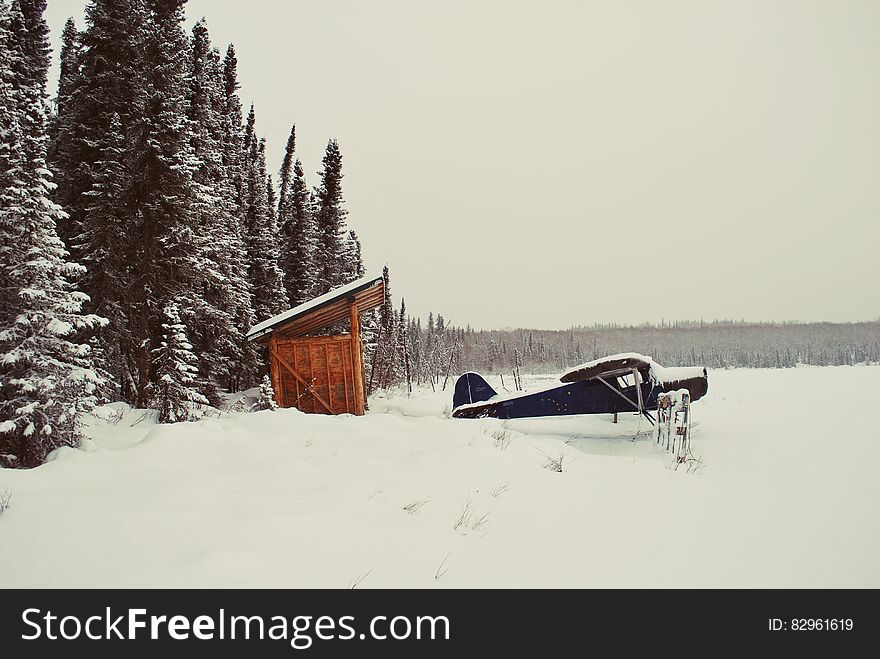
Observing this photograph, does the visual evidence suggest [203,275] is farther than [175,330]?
Yes

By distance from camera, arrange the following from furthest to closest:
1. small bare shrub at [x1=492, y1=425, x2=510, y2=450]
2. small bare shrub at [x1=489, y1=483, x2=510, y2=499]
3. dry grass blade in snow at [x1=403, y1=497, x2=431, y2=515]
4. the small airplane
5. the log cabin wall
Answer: the log cabin wall < the small airplane < small bare shrub at [x1=492, y1=425, x2=510, y2=450] < small bare shrub at [x1=489, y1=483, x2=510, y2=499] < dry grass blade in snow at [x1=403, y1=497, x2=431, y2=515]

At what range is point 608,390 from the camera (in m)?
10.3

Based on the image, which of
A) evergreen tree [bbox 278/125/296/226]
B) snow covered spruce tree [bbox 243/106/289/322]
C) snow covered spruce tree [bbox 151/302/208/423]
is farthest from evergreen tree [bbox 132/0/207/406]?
evergreen tree [bbox 278/125/296/226]

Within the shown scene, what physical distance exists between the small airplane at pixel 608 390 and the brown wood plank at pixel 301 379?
548 centimetres

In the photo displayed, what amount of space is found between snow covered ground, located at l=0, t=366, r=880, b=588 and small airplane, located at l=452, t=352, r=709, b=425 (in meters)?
3.31

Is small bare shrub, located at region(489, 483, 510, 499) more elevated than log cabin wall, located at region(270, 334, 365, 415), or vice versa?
log cabin wall, located at region(270, 334, 365, 415)

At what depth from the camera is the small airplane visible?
9.67 metres

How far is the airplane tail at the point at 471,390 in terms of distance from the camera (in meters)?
12.3

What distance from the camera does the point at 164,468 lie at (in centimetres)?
373

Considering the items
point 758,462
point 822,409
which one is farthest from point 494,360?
point 758,462

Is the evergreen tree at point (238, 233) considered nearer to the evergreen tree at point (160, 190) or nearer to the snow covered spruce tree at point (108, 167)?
the evergreen tree at point (160, 190)

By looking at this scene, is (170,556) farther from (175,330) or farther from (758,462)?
(175,330)

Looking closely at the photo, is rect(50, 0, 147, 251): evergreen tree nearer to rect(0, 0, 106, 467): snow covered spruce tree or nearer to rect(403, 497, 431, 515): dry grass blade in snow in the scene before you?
rect(0, 0, 106, 467): snow covered spruce tree
